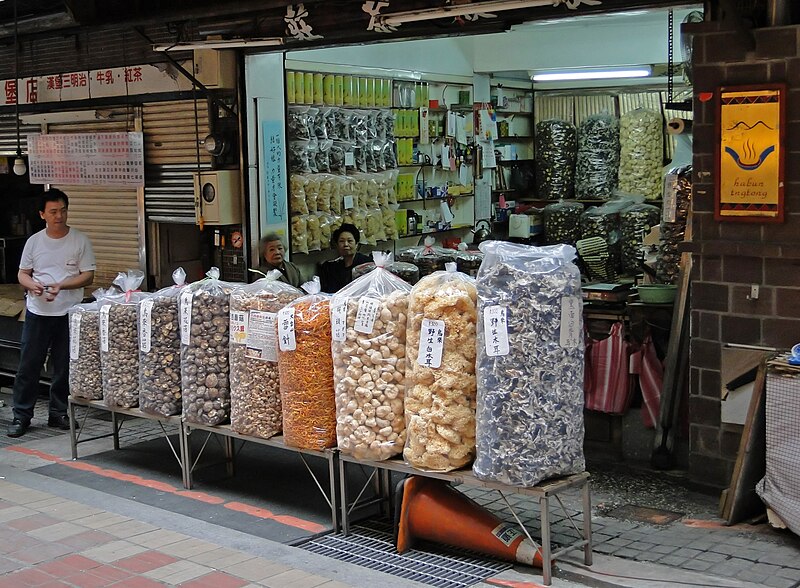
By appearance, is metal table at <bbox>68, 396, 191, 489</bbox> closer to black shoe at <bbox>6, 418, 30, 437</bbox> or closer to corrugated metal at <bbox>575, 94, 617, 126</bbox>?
black shoe at <bbox>6, 418, 30, 437</bbox>

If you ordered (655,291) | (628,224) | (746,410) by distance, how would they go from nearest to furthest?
(746,410) < (655,291) < (628,224)

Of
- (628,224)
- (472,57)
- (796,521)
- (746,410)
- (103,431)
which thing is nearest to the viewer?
(796,521)

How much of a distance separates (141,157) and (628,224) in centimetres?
524

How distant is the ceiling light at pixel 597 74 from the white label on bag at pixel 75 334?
6.73 metres

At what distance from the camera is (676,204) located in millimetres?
7668

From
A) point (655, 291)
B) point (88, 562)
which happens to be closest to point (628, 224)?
point (655, 291)

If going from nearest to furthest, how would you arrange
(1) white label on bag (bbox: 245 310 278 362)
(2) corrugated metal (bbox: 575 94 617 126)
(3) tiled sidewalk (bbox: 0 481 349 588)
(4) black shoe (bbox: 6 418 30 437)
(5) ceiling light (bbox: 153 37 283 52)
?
(3) tiled sidewalk (bbox: 0 481 349 588) < (1) white label on bag (bbox: 245 310 278 362) < (5) ceiling light (bbox: 153 37 283 52) < (4) black shoe (bbox: 6 418 30 437) < (2) corrugated metal (bbox: 575 94 617 126)

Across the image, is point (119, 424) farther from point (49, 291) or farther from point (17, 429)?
point (49, 291)

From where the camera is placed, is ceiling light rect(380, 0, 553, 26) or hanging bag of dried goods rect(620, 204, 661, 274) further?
hanging bag of dried goods rect(620, 204, 661, 274)

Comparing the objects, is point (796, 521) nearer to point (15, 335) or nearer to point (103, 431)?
point (103, 431)

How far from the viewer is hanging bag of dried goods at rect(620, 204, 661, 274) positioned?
11.1m

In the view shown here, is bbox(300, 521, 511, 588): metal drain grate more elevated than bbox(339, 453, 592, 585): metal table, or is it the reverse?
bbox(339, 453, 592, 585): metal table

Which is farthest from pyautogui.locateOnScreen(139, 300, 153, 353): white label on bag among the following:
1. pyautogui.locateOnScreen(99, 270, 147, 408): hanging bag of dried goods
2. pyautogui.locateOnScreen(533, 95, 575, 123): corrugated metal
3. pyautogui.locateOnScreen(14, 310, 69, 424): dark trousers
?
pyautogui.locateOnScreen(533, 95, 575, 123): corrugated metal

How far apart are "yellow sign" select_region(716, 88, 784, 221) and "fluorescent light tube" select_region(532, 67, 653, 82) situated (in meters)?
5.40
